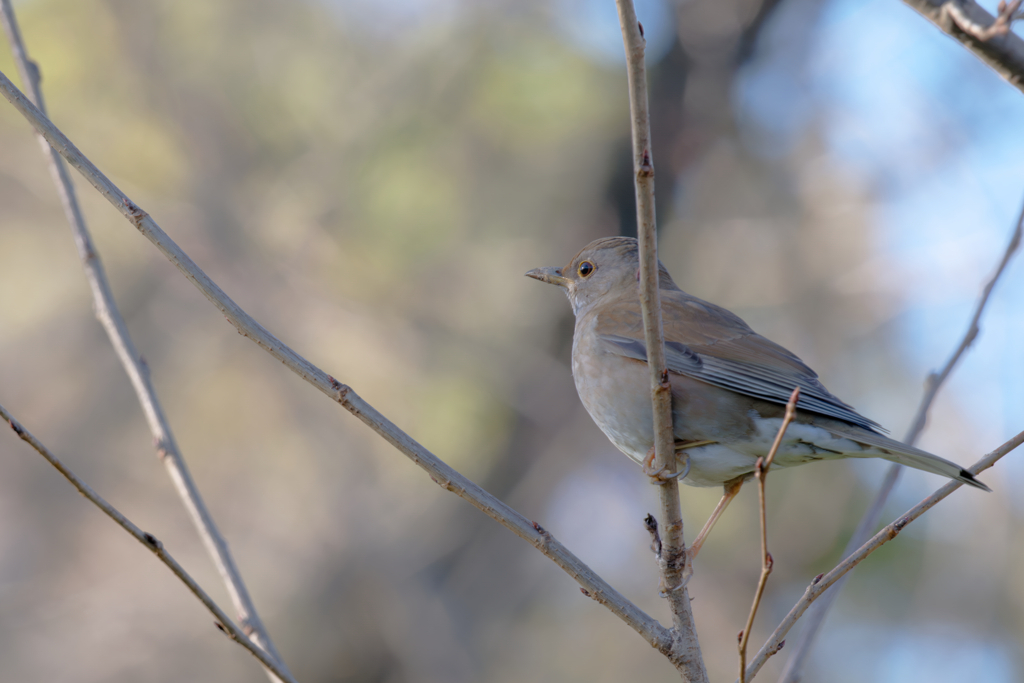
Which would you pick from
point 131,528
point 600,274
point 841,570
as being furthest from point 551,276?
point 131,528

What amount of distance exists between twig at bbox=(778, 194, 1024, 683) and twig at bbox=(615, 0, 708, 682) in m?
0.46

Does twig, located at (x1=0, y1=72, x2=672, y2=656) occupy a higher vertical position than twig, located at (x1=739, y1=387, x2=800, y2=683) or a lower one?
higher

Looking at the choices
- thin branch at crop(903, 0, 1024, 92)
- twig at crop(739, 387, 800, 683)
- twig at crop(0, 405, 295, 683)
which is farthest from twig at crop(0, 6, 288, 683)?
thin branch at crop(903, 0, 1024, 92)

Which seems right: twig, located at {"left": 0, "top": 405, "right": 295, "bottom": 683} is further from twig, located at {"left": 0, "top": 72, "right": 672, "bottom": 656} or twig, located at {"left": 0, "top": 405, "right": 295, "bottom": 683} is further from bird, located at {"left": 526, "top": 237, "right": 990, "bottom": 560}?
bird, located at {"left": 526, "top": 237, "right": 990, "bottom": 560}

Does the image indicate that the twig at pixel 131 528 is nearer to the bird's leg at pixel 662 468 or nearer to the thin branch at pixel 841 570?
the bird's leg at pixel 662 468

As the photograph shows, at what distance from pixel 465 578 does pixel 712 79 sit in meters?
6.29

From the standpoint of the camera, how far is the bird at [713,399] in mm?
3248

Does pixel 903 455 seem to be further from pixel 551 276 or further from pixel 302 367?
pixel 551 276

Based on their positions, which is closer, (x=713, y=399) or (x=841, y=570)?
(x=841, y=570)

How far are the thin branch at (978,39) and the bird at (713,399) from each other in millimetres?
1666

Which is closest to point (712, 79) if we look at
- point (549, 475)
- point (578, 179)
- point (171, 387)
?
point (578, 179)

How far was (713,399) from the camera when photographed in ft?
11.6

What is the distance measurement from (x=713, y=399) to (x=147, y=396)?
2276 mm

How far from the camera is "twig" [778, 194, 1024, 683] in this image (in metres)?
2.80
